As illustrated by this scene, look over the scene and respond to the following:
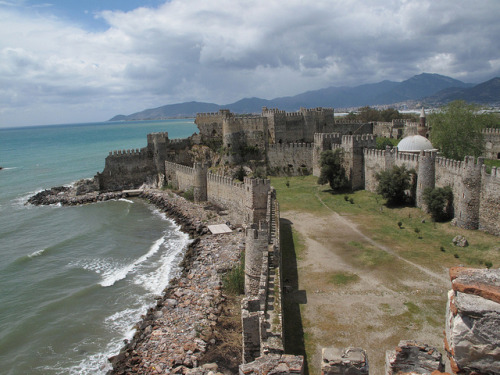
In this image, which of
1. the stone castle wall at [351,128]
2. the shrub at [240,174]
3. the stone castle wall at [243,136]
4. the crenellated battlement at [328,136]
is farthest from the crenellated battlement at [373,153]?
the shrub at [240,174]

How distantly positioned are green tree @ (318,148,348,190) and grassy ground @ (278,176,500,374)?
192 inches

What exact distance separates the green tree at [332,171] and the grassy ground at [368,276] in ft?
16.0

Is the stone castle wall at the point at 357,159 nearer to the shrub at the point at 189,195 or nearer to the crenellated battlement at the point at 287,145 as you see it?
the crenellated battlement at the point at 287,145

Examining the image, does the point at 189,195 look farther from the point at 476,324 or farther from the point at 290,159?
the point at 476,324

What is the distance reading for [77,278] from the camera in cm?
2398

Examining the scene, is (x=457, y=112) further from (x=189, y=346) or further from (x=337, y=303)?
(x=189, y=346)

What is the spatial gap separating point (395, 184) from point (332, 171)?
7.40 meters

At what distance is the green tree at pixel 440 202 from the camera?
26.3 metres

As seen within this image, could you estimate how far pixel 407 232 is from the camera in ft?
82.5

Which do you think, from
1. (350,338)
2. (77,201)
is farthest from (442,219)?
(77,201)

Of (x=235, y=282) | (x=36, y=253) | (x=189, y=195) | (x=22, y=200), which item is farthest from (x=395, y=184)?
(x=22, y=200)

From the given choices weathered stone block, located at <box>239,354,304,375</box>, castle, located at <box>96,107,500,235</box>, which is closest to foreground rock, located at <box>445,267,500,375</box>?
weathered stone block, located at <box>239,354,304,375</box>

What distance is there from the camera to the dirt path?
45.4 feet

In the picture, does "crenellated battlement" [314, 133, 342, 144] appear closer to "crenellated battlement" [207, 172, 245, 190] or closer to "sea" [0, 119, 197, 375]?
"crenellated battlement" [207, 172, 245, 190]
